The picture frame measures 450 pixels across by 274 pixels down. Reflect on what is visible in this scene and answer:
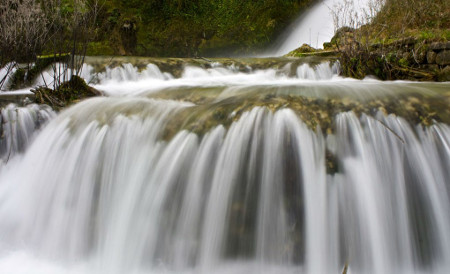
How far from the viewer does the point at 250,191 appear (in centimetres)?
252

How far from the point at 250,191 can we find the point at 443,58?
14.2ft

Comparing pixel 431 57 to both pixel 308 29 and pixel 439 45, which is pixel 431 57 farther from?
pixel 308 29

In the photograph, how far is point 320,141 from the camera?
2645 millimetres

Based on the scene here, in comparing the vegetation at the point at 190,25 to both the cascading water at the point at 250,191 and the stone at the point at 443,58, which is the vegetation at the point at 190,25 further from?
the stone at the point at 443,58

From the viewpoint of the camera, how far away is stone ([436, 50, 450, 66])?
4949 mm

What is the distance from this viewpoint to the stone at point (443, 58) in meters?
4.95

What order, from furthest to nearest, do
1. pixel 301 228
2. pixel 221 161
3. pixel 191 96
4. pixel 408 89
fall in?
pixel 191 96 < pixel 408 89 < pixel 221 161 < pixel 301 228

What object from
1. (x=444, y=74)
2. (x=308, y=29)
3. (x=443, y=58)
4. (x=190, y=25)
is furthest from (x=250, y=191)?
(x=308, y=29)

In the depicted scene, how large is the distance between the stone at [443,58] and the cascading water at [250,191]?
1913 millimetres

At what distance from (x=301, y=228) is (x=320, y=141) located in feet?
2.38

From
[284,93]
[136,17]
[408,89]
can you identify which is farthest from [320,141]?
[136,17]

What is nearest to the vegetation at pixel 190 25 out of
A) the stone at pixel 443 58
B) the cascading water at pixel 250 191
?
the cascading water at pixel 250 191

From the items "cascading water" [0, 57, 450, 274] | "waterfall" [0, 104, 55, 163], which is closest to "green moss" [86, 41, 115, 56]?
"waterfall" [0, 104, 55, 163]

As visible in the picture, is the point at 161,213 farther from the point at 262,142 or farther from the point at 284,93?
the point at 284,93
